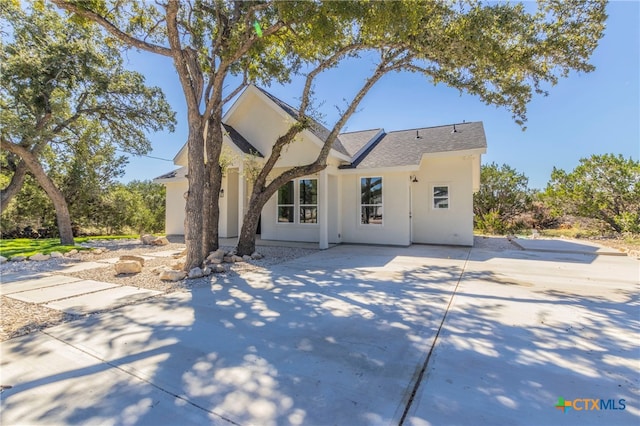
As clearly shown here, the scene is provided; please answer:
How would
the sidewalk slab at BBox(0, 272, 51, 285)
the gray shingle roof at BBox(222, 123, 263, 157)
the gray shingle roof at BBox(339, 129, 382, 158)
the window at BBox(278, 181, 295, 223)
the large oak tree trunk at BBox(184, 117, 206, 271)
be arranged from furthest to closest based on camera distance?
the gray shingle roof at BBox(339, 129, 382, 158) → the window at BBox(278, 181, 295, 223) → the gray shingle roof at BBox(222, 123, 263, 157) → the large oak tree trunk at BBox(184, 117, 206, 271) → the sidewalk slab at BBox(0, 272, 51, 285)

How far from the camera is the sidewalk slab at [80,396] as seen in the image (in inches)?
85.0

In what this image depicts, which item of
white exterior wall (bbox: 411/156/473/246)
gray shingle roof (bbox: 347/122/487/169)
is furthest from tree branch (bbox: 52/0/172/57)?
white exterior wall (bbox: 411/156/473/246)

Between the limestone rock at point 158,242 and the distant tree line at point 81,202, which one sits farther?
the distant tree line at point 81,202

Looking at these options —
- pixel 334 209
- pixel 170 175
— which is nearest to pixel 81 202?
pixel 170 175

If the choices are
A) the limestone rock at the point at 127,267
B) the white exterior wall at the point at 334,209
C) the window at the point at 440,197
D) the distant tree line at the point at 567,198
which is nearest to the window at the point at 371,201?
the white exterior wall at the point at 334,209

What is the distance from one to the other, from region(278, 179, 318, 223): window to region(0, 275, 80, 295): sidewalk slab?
7.59 meters

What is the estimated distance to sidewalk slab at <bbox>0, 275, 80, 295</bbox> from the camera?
18.4ft

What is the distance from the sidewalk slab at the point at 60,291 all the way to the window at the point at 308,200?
7461 mm

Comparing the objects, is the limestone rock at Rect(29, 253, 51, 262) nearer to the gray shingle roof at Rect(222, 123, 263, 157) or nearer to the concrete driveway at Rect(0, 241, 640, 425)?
the concrete driveway at Rect(0, 241, 640, 425)

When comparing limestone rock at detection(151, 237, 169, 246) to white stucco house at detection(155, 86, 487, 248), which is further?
limestone rock at detection(151, 237, 169, 246)

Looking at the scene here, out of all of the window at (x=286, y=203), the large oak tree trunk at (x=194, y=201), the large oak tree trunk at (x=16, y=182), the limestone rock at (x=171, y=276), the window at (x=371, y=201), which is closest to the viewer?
the limestone rock at (x=171, y=276)

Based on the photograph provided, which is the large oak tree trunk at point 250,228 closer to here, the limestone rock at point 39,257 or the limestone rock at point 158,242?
the limestone rock at point 158,242

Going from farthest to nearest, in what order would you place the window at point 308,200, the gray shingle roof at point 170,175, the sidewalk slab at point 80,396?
the gray shingle roof at point 170,175
the window at point 308,200
the sidewalk slab at point 80,396

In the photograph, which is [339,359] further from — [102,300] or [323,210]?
[323,210]
